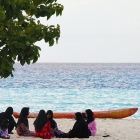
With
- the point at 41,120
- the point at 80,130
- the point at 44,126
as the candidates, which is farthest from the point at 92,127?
the point at 41,120

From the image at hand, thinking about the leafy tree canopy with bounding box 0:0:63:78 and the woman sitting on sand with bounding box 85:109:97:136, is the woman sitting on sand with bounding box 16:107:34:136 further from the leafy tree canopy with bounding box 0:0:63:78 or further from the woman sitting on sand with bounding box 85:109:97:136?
the leafy tree canopy with bounding box 0:0:63:78

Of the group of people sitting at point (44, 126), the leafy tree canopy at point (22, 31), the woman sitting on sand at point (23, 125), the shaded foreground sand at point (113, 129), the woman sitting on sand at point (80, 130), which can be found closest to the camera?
the leafy tree canopy at point (22, 31)

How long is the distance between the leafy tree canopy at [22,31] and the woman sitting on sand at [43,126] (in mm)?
5002

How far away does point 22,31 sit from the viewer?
9445mm

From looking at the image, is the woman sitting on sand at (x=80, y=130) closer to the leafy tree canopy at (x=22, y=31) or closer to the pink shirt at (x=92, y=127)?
the pink shirt at (x=92, y=127)

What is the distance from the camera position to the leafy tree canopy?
8.80 meters

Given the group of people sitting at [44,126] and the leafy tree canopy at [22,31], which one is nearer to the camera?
the leafy tree canopy at [22,31]

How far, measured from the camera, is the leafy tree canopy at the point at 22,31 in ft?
28.9

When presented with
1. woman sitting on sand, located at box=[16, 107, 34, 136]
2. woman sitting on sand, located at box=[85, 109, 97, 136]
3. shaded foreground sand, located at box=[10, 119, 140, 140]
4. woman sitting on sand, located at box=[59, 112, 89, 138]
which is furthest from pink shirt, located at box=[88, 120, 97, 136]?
woman sitting on sand, located at box=[16, 107, 34, 136]

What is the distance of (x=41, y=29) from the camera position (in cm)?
999

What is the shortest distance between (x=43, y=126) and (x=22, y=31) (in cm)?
608

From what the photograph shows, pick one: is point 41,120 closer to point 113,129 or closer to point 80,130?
point 80,130

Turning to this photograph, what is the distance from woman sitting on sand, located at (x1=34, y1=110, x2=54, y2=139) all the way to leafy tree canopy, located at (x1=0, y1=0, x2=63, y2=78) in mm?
5002

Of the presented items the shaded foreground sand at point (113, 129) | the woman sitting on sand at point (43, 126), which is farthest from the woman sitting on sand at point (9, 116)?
the woman sitting on sand at point (43, 126)
